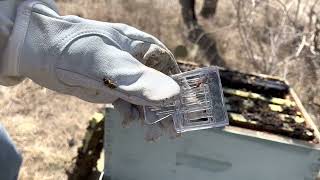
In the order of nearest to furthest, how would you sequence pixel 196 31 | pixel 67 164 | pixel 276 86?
1. pixel 276 86
2. pixel 67 164
3. pixel 196 31

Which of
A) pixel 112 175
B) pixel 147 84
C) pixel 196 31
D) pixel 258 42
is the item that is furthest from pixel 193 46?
pixel 147 84

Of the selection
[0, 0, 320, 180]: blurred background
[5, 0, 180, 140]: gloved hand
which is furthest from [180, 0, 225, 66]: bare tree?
[5, 0, 180, 140]: gloved hand

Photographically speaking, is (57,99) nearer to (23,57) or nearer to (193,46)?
(193,46)

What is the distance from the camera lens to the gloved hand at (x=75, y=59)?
1.20m

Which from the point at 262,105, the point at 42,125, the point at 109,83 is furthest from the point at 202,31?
the point at 109,83

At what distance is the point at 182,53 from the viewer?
3785 millimetres

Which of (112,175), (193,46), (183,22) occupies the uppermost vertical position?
(183,22)

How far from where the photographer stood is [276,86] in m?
2.46

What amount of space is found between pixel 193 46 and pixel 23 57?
10.0 ft

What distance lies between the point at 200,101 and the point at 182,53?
90.5 inches

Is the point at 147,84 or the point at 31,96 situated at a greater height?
the point at 31,96

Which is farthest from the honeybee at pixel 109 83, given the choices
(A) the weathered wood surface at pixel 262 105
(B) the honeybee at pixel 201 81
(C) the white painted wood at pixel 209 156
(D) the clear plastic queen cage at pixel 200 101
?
(A) the weathered wood surface at pixel 262 105

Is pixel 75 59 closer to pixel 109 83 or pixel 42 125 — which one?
pixel 109 83

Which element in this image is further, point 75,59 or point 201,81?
point 201,81
